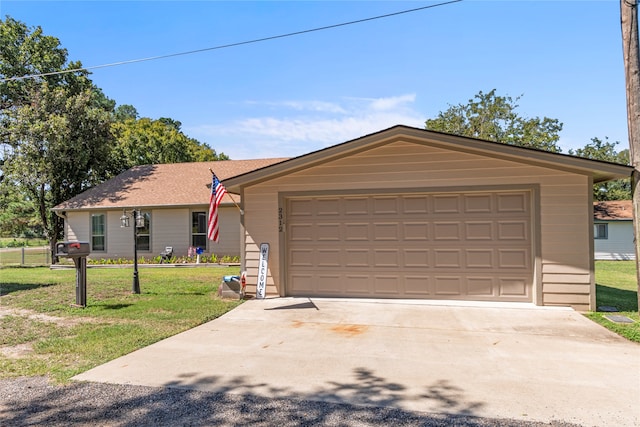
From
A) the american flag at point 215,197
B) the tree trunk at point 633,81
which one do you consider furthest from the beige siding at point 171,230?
the tree trunk at point 633,81

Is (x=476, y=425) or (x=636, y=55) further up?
(x=636, y=55)

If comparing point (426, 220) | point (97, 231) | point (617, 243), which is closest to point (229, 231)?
point (97, 231)

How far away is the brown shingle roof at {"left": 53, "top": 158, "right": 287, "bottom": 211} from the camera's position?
16.7 meters

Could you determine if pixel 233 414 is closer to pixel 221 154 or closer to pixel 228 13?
pixel 228 13

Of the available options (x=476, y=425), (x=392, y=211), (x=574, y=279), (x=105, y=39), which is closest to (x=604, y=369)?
(x=476, y=425)

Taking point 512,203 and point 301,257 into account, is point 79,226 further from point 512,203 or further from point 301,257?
point 512,203

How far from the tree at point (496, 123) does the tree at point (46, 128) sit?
2231 cm

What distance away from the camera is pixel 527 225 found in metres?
7.43

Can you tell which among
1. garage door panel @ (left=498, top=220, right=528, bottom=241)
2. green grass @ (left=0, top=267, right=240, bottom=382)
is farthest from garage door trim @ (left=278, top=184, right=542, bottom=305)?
green grass @ (left=0, top=267, right=240, bottom=382)

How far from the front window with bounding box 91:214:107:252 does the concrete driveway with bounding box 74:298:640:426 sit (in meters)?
13.5

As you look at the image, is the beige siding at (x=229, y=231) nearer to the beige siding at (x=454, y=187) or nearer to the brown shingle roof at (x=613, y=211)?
the beige siding at (x=454, y=187)

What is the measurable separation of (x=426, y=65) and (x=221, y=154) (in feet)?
119

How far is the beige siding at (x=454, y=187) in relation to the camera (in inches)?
281

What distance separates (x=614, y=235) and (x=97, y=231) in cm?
2757
